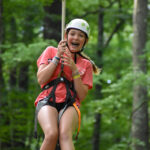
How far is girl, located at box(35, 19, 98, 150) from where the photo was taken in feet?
10.7

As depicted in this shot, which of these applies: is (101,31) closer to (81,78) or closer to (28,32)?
(28,32)

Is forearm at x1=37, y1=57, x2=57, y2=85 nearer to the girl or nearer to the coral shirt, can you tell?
the girl

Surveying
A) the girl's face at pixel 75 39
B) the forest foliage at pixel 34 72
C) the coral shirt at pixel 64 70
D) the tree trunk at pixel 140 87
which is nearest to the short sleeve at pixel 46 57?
the coral shirt at pixel 64 70

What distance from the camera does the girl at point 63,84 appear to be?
326 centimetres

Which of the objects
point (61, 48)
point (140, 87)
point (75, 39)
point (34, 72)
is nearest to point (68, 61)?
point (61, 48)

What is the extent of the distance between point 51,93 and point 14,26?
29.8 feet

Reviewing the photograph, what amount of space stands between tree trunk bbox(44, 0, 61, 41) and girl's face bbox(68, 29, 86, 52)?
4193 mm

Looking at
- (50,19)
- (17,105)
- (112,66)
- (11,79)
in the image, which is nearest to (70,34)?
(50,19)

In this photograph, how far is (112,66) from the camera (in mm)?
12078

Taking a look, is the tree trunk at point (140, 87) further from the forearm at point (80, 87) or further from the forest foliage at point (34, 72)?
the forearm at point (80, 87)

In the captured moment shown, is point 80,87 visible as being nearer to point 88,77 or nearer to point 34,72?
point 88,77

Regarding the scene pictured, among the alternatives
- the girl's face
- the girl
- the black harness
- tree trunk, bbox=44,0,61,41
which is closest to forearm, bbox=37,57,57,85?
the girl

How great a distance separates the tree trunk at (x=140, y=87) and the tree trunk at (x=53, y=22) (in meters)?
2.31

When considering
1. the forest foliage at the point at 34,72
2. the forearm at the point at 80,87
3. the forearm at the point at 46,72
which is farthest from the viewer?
the forest foliage at the point at 34,72
